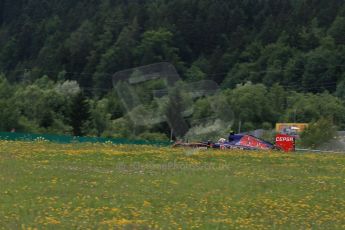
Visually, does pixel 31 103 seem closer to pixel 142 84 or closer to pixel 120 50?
pixel 142 84

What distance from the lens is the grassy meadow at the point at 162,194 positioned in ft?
49.8

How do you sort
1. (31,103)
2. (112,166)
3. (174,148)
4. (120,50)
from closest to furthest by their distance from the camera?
1. (112,166)
2. (174,148)
3. (31,103)
4. (120,50)

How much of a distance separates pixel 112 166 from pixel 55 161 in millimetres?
2587

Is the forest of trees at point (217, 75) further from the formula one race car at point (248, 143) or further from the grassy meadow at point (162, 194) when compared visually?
the grassy meadow at point (162, 194)

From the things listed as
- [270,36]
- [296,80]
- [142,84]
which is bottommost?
[142,84]

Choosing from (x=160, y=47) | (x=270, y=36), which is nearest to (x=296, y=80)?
(x=270, y=36)

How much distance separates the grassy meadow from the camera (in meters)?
15.2

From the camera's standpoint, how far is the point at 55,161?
29.5 meters

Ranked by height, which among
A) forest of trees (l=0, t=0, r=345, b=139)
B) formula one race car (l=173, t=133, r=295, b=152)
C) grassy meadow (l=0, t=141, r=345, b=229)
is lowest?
grassy meadow (l=0, t=141, r=345, b=229)

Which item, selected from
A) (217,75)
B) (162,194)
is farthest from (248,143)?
(217,75)

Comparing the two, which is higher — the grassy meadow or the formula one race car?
the formula one race car

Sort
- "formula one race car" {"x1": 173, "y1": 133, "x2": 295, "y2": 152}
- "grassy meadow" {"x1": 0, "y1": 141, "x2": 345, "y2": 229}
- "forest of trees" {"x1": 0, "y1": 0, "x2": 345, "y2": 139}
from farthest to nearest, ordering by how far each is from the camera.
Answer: "forest of trees" {"x1": 0, "y1": 0, "x2": 345, "y2": 139} → "formula one race car" {"x1": 173, "y1": 133, "x2": 295, "y2": 152} → "grassy meadow" {"x1": 0, "y1": 141, "x2": 345, "y2": 229}

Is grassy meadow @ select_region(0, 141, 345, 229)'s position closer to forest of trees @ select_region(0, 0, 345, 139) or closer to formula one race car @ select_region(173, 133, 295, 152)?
formula one race car @ select_region(173, 133, 295, 152)

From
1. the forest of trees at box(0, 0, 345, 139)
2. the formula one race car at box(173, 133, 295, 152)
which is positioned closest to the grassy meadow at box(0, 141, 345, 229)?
the formula one race car at box(173, 133, 295, 152)
